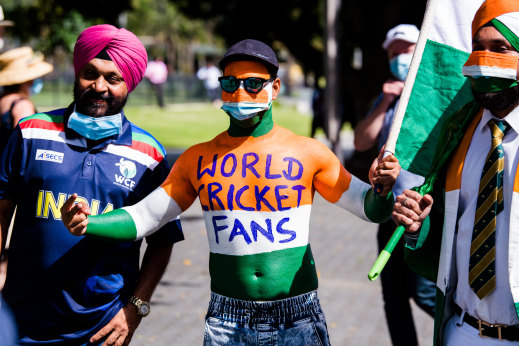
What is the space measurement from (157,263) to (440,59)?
1.59m

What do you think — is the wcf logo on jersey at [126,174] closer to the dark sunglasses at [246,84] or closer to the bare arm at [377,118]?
the dark sunglasses at [246,84]

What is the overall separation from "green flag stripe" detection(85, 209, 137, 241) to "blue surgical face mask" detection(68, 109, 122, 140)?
37 cm

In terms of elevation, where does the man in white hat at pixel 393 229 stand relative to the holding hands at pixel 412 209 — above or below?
below

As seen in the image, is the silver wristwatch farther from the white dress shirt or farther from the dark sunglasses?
the white dress shirt

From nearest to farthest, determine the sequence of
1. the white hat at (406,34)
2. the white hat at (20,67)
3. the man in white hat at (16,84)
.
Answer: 1. the white hat at (406,34)
2. the man in white hat at (16,84)
3. the white hat at (20,67)

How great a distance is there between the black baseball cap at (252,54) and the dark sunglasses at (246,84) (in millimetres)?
72

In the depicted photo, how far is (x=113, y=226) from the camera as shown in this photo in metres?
3.20

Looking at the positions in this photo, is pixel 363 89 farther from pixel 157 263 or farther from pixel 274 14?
pixel 157 263

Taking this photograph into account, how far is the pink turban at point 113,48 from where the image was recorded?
3420 mm

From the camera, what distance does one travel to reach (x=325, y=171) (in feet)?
10.7

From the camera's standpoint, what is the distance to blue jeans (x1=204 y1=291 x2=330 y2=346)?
3.18 meters

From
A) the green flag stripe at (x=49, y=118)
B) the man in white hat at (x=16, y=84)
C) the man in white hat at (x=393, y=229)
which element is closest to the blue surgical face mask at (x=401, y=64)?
the man in white hat at (x=393, y=229)

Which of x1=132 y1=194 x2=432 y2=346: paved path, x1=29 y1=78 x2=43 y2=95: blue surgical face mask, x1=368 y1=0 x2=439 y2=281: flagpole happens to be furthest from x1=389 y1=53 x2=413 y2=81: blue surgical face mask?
x1=29 y1=78 x2=43 y2=95: blue surgical face mask

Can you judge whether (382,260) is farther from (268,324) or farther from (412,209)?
(268,324)
